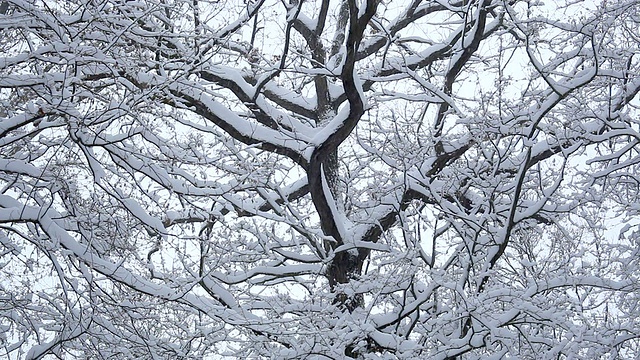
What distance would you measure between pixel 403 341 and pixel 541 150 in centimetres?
250

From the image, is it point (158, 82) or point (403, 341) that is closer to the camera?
point (158, 82)

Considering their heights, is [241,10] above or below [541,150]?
above

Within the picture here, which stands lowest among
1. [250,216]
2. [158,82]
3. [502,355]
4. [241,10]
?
[502,355]

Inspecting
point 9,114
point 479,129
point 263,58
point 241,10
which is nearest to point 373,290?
point 479,129

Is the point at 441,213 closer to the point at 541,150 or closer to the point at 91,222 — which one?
the point at 541,150

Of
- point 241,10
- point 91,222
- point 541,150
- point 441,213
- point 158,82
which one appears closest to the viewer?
point 158,82

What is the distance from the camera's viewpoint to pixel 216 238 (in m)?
6.65

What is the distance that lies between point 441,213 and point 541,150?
1.37 m

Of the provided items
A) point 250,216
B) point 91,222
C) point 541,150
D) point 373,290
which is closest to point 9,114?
point 91,222

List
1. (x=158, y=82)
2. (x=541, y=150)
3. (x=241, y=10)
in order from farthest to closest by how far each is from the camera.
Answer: (x=541, y=150) → (x=241, y=10) → (x=158, y=82)

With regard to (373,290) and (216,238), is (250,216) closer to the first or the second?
(216,238)

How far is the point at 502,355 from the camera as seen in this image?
5906 millimetres

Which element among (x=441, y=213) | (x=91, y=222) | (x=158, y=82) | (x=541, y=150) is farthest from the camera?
(x=541, y=150)

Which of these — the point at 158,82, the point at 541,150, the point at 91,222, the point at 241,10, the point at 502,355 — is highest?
the point at 241,10
